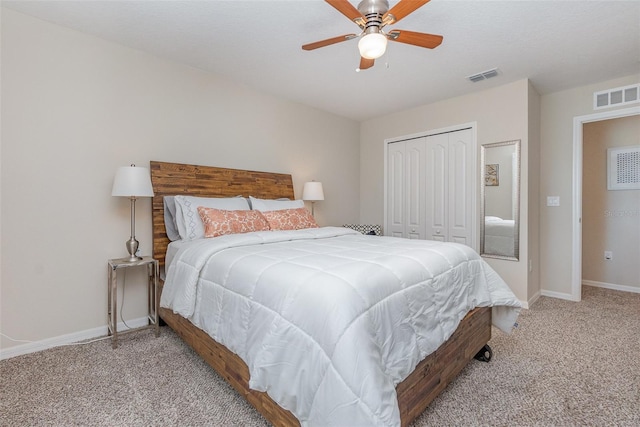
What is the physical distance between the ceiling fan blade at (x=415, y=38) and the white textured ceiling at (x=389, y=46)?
0.33 m

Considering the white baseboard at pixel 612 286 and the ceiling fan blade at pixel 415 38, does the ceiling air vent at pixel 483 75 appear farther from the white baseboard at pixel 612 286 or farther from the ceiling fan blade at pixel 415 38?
the white baseboard at pixel 612 286

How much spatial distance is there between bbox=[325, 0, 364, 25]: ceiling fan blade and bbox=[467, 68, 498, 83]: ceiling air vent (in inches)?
77.8

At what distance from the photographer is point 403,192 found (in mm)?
4367

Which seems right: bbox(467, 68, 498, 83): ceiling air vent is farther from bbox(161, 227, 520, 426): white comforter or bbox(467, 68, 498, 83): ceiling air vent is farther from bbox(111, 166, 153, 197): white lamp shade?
bbox(111, 166, 153, 197): white lamp shade

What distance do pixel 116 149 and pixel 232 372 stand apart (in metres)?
2.12

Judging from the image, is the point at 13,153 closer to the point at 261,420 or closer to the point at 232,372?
the point at 232,372

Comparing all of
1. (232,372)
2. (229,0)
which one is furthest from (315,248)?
(229,0)

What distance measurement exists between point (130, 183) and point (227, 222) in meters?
0.78

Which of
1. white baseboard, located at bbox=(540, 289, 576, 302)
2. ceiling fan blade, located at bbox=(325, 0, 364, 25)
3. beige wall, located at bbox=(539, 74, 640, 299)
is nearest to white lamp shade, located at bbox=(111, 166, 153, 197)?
ceiling fan blade, located at bbox=(325, 0, 364, 25)

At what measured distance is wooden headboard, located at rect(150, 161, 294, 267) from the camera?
2.69 m

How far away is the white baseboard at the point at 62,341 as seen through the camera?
6.93 ft

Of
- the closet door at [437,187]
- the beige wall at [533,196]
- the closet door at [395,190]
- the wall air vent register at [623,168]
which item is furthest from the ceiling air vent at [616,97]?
the closet door at [395,190]

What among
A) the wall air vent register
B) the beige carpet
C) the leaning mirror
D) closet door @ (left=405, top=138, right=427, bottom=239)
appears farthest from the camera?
closet door @ (left=405, top=138, right=427, bottom=239)

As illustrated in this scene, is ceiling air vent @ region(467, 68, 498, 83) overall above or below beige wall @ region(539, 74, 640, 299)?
above
